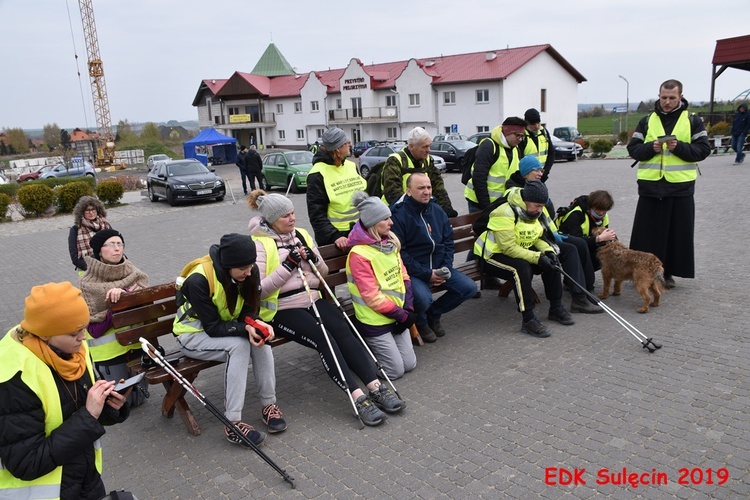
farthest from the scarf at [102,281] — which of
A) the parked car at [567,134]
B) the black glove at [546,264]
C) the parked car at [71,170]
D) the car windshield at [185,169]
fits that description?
the parked car at [71,170]

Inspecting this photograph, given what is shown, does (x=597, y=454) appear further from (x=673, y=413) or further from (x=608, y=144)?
(x=608, y=144)

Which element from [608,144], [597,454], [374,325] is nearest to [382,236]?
[374,325]

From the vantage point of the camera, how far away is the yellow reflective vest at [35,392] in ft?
8.27

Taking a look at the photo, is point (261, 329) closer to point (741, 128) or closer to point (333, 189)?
point (333, 189)

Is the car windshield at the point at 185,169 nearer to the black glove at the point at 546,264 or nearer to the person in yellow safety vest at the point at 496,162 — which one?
the person in yellow safety vest at the point at 496,162

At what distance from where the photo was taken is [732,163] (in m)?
21.0

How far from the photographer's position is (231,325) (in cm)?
438

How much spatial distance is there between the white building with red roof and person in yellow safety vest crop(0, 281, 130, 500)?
144ft

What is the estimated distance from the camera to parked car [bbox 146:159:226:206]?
20.6 m

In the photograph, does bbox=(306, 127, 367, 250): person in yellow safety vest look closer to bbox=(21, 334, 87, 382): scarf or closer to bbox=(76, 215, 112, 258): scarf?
bbox=(76, 215, 112, 258): scarf

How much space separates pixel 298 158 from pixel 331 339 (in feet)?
65.2

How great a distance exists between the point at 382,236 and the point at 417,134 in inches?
58.9

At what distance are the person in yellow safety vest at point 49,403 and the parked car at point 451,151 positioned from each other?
2523cm

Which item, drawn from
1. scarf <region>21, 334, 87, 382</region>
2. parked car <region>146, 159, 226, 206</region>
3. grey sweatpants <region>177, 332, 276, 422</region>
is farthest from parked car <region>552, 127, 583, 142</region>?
scarf <region>21, 334, 87, 382</region>
